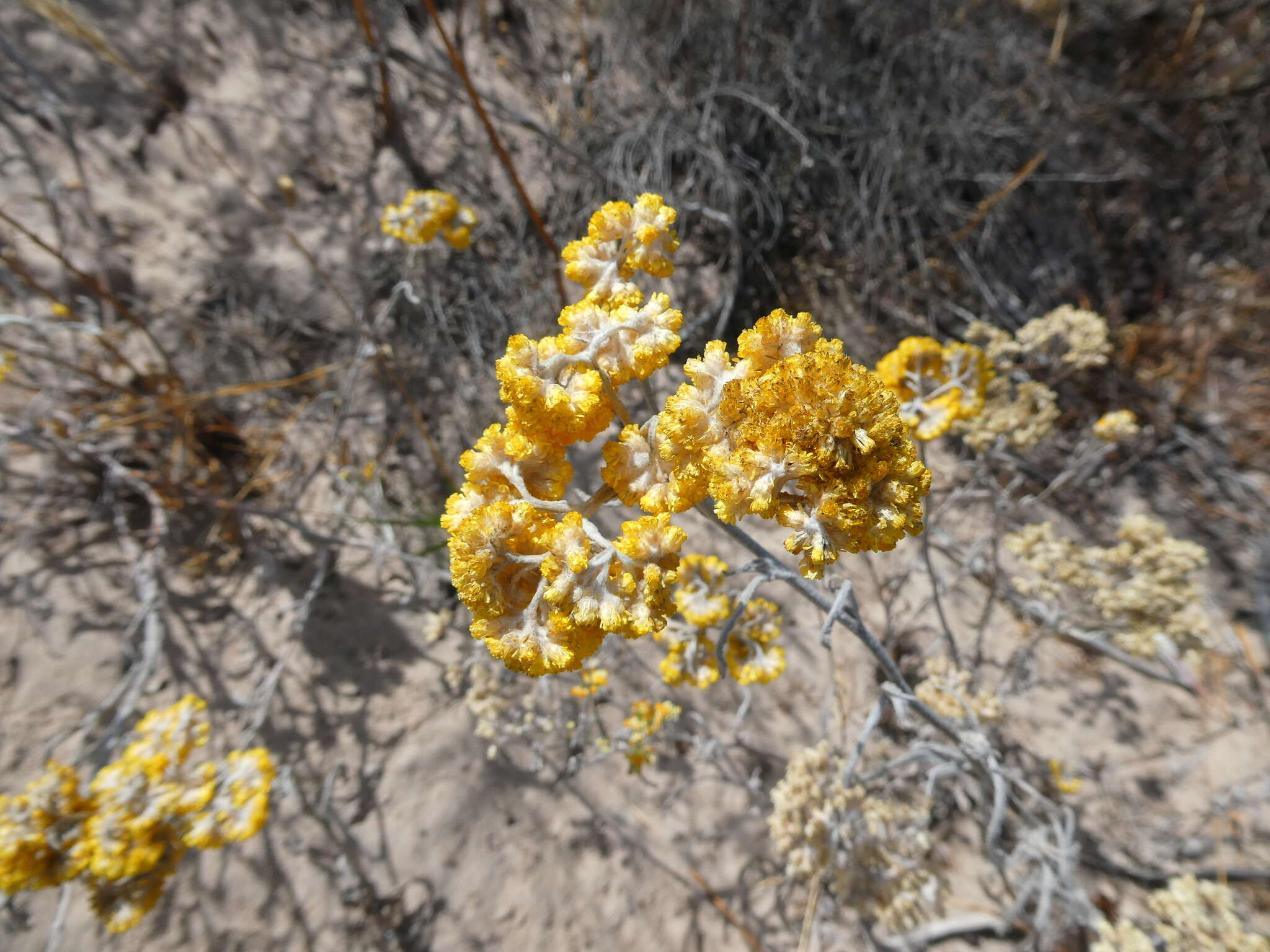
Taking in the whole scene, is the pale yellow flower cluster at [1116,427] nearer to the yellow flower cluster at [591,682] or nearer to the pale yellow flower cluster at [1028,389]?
the pale yellow flower cluster at [1028,389]

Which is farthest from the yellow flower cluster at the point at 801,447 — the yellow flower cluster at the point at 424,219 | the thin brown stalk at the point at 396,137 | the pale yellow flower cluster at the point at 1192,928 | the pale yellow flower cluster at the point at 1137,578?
the thin brown stalk at the point at 396,137

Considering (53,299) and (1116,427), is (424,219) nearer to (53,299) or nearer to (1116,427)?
(53,299)

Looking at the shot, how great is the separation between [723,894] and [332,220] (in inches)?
145

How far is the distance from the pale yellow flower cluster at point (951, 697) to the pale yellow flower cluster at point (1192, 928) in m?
0.74

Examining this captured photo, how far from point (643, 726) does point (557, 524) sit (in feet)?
4.81

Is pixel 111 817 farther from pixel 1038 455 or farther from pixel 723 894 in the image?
pixel 1038 455

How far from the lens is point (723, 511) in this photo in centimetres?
97

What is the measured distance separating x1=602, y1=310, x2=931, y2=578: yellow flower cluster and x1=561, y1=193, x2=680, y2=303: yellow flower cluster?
1.12ft

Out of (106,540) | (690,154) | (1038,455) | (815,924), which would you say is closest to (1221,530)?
(1038,455)

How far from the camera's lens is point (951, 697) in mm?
2051

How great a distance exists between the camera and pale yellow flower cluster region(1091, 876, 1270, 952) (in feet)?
6.13

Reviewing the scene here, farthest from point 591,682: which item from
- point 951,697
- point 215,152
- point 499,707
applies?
point 215,152

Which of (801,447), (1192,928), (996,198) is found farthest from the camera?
(996,198)

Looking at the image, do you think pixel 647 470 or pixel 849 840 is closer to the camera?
pixel 647 470
